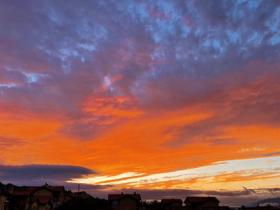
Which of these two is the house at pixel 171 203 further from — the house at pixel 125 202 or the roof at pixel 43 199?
the roof at pixel 43 199

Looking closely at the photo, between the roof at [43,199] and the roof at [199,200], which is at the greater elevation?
the roof at [43,199]

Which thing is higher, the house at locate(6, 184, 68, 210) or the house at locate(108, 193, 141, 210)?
the house at locate(6, 184, 68, 210)

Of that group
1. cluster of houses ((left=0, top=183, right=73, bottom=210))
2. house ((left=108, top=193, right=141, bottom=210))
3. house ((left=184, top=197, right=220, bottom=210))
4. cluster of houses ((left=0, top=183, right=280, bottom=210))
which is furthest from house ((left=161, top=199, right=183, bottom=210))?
cluster of houses ((left=0, top=183, right=73, bottom=210))

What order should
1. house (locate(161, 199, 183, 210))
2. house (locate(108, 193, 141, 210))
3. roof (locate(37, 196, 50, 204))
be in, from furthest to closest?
house (locate(161, 199, 183, 210)), roof (locate(37, 196, 50, 204)), house (locate(108, 193, 141, 210))

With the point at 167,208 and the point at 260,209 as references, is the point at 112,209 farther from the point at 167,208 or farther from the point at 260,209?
the point at 260,209

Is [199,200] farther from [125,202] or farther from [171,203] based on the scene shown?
[125,202]

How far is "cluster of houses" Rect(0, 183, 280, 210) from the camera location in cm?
9344

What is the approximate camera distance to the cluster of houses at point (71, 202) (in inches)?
3679

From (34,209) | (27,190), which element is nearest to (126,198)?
(34,209)

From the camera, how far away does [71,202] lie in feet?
302

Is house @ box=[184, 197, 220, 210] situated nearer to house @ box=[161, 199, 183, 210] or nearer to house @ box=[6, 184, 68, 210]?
house @ box=[161, 199, 183, 210]

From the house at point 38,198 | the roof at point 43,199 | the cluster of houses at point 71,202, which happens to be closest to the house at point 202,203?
the cluster of houses at point 71,202

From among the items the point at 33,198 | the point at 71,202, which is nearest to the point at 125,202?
the point at 71,202

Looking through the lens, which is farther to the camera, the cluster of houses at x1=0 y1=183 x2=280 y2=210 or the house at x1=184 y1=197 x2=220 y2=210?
the house at x1=184 y1=197 x2=220 y2=210
